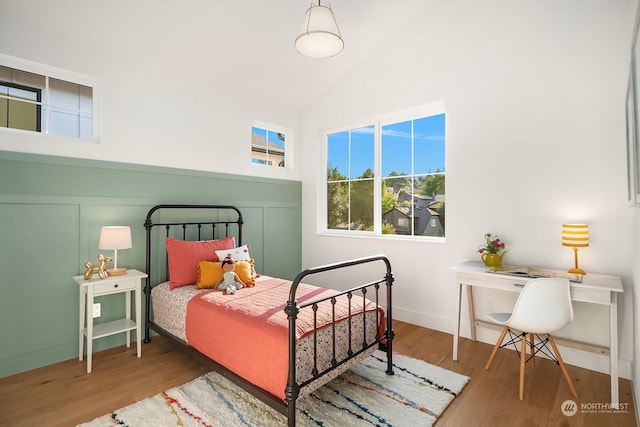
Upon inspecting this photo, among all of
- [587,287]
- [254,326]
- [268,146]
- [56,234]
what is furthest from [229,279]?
[587,287]

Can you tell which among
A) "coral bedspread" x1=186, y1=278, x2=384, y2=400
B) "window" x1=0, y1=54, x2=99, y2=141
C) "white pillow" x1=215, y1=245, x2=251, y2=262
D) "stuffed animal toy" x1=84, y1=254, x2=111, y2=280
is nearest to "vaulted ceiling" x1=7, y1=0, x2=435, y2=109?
"window" x1=0, y1=54, x2=99, y2=141

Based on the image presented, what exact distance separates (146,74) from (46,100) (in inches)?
34.0

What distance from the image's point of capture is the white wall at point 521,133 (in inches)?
105

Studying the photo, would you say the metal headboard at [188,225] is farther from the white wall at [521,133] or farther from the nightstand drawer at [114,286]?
the white wall at [521,133]

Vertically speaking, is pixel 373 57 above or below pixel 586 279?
above

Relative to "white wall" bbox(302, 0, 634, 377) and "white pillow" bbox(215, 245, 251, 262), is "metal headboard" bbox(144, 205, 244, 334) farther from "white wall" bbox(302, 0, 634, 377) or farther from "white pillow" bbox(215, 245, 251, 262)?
"white wall" bbox(302, 0, 634, 377)

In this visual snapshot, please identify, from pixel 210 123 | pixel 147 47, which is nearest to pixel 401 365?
pixel 210 123

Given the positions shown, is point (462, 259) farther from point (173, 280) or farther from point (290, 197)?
point (173, 280)

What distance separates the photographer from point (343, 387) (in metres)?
2.47

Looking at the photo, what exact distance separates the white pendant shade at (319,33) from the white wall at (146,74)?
105cm

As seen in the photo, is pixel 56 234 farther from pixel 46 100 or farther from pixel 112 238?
pixel 46 100

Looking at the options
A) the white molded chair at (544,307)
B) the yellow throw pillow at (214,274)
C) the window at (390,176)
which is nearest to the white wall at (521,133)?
the window at (390,176)

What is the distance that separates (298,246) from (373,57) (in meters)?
2.64

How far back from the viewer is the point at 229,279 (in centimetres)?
297
